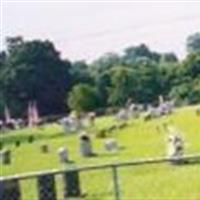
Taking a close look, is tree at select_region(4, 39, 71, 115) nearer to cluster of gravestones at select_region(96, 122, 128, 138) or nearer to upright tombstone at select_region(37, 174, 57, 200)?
cluster of gravestones at select_region(96, 122, 128, 138)

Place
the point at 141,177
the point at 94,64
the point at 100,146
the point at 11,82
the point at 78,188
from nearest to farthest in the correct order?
the point at 78,188, the point at 141,177, the point at 100,146, the point at 11,82, the point at 94,64

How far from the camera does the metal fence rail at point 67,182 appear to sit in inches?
503

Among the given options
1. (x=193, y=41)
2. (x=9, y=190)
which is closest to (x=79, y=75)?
(x=193, y=41)

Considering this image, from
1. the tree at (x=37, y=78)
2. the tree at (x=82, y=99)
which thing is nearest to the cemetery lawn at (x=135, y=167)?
the tree at (x=82, y=99)

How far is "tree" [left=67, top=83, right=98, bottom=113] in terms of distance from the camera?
9975 cm

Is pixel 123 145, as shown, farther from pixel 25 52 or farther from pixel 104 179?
pixel 25 52

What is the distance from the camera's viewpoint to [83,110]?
99.2m

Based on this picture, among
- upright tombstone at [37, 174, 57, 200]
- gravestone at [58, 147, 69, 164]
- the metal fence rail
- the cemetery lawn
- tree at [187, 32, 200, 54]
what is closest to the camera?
the metal fence rail

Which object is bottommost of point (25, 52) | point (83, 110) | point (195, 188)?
point (195, 188)

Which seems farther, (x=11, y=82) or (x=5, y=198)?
(x=11, y=82)

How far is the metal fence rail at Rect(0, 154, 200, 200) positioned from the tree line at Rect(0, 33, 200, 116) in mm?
80766

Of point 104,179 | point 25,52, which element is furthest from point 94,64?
point 104,179

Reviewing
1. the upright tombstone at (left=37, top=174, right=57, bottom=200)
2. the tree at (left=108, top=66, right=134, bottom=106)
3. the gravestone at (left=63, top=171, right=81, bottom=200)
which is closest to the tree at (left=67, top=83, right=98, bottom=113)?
the tree at (left=108, top=66, right=134, bottom=106)

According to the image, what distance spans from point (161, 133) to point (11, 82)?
2736 inches
